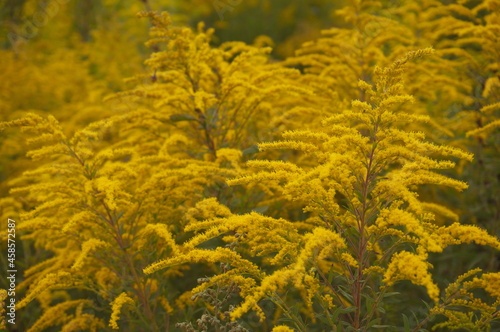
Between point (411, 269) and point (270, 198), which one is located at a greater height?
point (270, 198)

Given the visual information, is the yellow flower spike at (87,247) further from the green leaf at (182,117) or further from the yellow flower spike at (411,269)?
the yellow flower spike at (411,269)

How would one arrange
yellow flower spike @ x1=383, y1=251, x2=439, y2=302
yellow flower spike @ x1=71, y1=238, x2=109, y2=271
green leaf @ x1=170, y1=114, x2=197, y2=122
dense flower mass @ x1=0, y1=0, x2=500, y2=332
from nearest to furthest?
yellow flower spike @ x1=383, y1=251, x2=439, y2=302
dense flower mass @ x1=0, y1=0, x2=500, y2=332
yellow flower spike @ x1=71, y1=238, x2=109, y2=271
green leaf @ x1=170, y1=114, x2=197, y2=122

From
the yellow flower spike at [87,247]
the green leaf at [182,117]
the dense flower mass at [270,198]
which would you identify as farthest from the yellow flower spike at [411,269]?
the green leaf at [182,117]

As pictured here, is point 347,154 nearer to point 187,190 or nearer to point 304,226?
point 304,226

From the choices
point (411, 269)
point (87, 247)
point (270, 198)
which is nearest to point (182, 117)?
point (270, 198)

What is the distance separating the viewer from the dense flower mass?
248cm

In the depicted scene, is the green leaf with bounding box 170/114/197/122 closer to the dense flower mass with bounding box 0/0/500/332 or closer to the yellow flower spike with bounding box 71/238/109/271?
the dense flower mass with bounding box 0/0/500/332

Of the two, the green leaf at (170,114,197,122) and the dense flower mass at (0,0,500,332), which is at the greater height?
the green leaf at (170,114,197,122)

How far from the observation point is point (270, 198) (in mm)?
4129

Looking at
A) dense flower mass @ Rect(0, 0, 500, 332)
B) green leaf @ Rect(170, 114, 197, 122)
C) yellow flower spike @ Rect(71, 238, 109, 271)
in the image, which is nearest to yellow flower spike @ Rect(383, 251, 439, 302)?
dense flower mass @ Rect(0, 0, 500, 332)

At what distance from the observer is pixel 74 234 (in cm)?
340

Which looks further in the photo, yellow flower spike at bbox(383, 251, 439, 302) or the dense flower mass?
the dense flower mass

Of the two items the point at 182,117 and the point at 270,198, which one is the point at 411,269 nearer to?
the point at 270,198

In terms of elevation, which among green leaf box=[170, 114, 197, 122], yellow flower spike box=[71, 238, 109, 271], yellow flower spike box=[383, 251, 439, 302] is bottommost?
yellow flower spike box=[383, 251, 439, 302]
